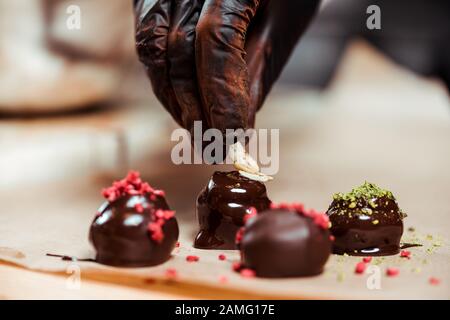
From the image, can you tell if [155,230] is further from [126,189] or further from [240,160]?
[240,160]

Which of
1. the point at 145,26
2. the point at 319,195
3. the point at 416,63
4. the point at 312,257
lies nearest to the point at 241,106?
the point at 145,26

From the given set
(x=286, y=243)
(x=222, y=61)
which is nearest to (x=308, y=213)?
(x=286, y=243)

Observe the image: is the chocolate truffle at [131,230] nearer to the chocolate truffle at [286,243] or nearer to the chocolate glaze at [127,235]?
Result: the chocolate glaze at [127,235]

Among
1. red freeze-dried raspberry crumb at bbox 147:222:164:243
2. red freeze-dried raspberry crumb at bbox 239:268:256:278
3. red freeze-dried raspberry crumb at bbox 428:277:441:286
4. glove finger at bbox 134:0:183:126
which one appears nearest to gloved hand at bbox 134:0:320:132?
glove finger at bbox 134:0:183:126

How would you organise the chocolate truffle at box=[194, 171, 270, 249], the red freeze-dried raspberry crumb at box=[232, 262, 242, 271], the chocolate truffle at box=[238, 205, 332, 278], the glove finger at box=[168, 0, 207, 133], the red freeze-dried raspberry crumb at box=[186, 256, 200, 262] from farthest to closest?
the glove finger at box=[168, 0, 207, 133], the chocolate truffle at box=[194, 171, 270, 249], the red freeze-dried raspberry crumb at box=[186, 256, 200, 262], the red freeze-dried raspberry crumb at box=[232, 262, 242, 271], the chocolate truffle at box=[238, 205, 332, 278]

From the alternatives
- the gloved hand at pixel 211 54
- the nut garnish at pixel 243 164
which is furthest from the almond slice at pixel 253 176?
the gloved hand at pixel 211 54

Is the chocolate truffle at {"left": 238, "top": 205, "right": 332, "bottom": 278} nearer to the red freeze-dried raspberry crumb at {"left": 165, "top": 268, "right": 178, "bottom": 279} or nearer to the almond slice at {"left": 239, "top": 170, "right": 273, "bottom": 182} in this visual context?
the red freeze-dried raspberry crumb at {"left": 165, "top": 268, "right": 178, "bottom": 279}
